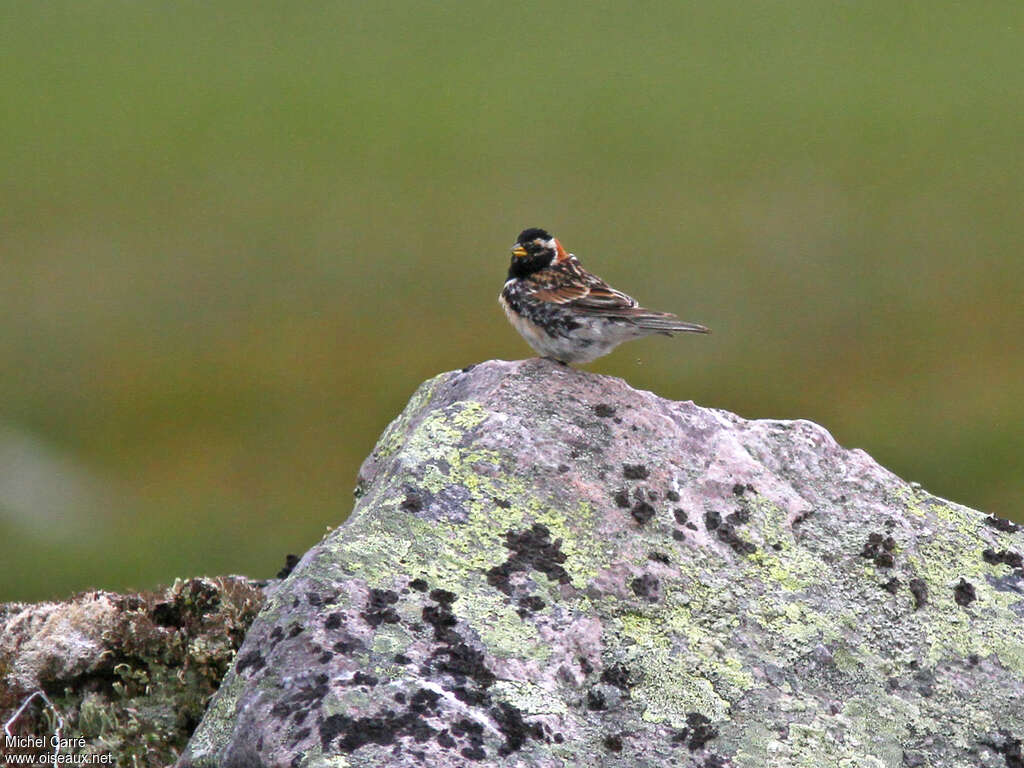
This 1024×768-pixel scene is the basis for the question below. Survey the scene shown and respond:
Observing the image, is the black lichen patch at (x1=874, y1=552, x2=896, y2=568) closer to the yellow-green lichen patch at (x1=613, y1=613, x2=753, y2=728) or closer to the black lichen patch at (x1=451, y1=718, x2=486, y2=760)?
the yellow-green lichen patch at (x1=613, y1=613, x2=753, y2=728)

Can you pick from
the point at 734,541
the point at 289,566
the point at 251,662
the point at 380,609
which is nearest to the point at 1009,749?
the point at 734,541

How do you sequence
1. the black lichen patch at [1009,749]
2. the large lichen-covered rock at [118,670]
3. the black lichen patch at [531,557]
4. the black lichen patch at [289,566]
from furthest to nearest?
the black lichen patch at [289,566] < the large lichen-covered rock at [118,670] < the black lichen patch at [531,557] < the black lichen patch at [1009,749]

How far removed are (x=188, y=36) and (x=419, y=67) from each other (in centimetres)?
1051

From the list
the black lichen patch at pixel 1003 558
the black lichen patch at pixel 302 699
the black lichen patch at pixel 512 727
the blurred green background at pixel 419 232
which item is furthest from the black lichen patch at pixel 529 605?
the blurred green background at pixel 419 232

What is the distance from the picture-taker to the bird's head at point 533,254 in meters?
10.2

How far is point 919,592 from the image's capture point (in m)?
7.49

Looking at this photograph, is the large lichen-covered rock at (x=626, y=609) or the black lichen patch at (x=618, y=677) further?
the black lichen patch at (x=618, y=677)

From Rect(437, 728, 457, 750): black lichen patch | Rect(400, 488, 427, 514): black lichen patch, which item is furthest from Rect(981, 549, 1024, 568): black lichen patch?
Rect(437, 728, 457, 750): black lichen patch

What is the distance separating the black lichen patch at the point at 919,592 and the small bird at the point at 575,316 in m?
2.22

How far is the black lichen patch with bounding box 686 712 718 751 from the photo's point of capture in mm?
6562

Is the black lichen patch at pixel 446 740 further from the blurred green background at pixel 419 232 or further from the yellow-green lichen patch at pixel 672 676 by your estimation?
the blurred green background at pixel 419 232

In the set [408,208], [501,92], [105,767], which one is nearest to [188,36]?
[501,92]

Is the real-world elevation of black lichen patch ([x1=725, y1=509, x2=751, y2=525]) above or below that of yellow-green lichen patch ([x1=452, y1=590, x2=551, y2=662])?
above

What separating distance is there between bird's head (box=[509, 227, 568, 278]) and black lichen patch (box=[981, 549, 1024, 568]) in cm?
362
